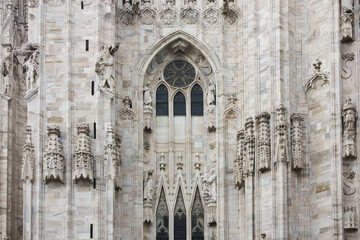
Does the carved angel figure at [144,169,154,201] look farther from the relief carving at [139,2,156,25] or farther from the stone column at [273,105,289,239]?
the relief carving at [139,2,156,25]

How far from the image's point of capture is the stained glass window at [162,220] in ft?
142

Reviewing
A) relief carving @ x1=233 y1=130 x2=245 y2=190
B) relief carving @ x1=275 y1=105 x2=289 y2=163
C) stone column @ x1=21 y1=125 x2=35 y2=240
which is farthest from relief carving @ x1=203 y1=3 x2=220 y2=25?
stone column @ x1=21 y1=125 x2=35 y2=240

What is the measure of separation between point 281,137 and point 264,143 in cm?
51

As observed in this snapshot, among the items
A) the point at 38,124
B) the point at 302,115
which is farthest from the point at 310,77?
the point at 38,124

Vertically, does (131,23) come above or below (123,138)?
above

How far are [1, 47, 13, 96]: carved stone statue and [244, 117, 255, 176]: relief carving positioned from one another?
7376 mm

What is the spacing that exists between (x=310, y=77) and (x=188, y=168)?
4439 millimetres

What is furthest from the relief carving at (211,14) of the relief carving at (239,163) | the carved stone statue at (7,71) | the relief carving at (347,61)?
the carved stone statue at (7,71)

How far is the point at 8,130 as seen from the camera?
1759 inches

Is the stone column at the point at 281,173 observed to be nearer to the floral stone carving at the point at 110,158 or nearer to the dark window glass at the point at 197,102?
the dark window glass at the point at 197,102

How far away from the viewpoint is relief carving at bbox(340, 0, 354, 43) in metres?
42.2

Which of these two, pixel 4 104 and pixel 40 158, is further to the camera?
pixel 4 104

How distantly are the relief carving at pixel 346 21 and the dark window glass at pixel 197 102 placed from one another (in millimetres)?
4728

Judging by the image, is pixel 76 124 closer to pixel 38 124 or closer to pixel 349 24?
pixel 38 124
